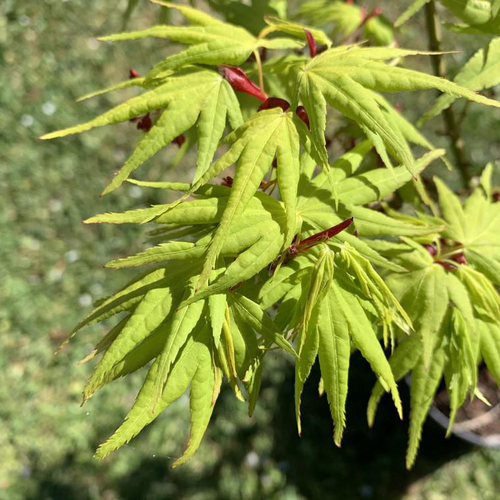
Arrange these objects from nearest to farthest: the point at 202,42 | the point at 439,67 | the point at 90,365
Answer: the point at 202,42 → the point at 439,67 → the point at 90,365

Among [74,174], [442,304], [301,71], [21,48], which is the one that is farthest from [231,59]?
[21,48]

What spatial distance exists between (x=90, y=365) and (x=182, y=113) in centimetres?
177

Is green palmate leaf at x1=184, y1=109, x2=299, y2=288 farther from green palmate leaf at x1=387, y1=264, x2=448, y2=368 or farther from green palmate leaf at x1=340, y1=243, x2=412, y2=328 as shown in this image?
green palmate leaf at x1=387, y1=264, x2=448, y2=368

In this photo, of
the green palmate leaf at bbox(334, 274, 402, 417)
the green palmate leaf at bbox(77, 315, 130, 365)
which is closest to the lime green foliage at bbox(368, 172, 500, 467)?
the green palmate leaf at bbox(334, 274, 402, 417)

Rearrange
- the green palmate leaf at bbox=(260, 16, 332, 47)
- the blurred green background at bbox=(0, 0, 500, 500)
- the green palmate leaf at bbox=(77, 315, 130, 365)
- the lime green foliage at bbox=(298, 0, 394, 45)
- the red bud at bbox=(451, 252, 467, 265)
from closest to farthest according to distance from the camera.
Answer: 1. the green palmate leaf at bbox=(77, 315, 130, 365)
2. the green palmate leaf at bbox=(260, 16, 332, 47)
3. the red bud at bbox=(451, 252, 467, 265)
4. the lime green foliage at bbox=(298, 0, 394, 45)
5. the blurred green background at bbox=(0, 0, 500, 500)

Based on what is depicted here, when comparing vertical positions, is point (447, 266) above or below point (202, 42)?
below

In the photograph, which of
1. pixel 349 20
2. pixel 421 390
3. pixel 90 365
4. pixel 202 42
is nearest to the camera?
pixel 202 42

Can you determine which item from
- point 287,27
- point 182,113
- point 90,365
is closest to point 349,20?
point 287,27

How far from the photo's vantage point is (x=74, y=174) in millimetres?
2578

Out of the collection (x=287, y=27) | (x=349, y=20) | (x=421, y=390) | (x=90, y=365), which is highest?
(x=287, y=27)

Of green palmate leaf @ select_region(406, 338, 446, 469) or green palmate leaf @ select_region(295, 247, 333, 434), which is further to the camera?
green palmate leaf @ select_region(406, 338, 446, 469)

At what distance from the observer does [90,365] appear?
2.27 meters

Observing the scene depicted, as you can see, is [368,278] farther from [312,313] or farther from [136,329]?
[136,329]

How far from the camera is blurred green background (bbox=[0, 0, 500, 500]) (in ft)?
6.72
